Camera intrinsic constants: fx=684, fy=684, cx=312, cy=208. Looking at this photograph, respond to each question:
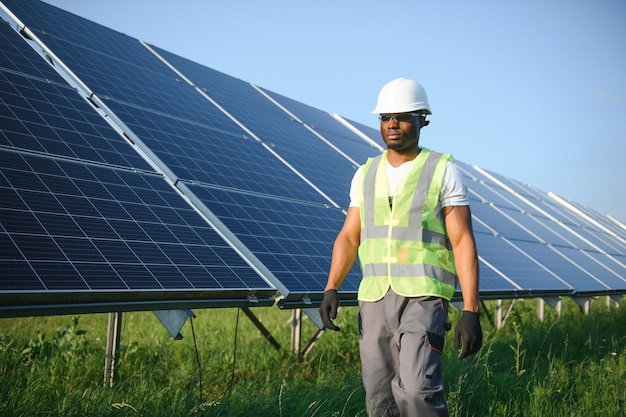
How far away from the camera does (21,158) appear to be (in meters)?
4.90

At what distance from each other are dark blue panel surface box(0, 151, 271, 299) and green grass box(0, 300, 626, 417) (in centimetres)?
63

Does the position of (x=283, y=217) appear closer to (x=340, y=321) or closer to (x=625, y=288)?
(x=340, y=321)

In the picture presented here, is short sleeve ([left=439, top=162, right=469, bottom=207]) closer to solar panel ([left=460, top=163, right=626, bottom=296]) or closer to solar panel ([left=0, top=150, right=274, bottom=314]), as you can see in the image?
solar panel ([left=0, top=150, right=274, bottom=314])

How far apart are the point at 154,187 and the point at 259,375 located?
1.97m

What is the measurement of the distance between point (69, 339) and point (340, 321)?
496 centimetres

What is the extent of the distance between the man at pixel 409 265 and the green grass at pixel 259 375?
36.9 inches

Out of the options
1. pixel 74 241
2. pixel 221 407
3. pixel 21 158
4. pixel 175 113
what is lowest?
pixel 221 407

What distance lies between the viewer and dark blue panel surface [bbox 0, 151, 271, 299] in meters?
4.05

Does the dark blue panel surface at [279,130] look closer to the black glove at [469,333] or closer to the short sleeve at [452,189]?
the short sleeve at [452,189]

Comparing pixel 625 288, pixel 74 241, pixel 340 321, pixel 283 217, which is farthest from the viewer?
pixel 625 288

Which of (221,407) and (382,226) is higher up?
(382,226)

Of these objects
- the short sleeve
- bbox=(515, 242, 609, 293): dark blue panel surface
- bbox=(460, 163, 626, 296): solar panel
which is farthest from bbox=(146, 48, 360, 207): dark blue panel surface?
the short sleeve

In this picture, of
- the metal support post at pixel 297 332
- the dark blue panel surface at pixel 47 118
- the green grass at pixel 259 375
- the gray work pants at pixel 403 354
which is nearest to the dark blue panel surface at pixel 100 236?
the dark blue panel surface at pixel 47 118

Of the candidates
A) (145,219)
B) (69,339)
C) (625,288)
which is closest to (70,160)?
(145,219)
